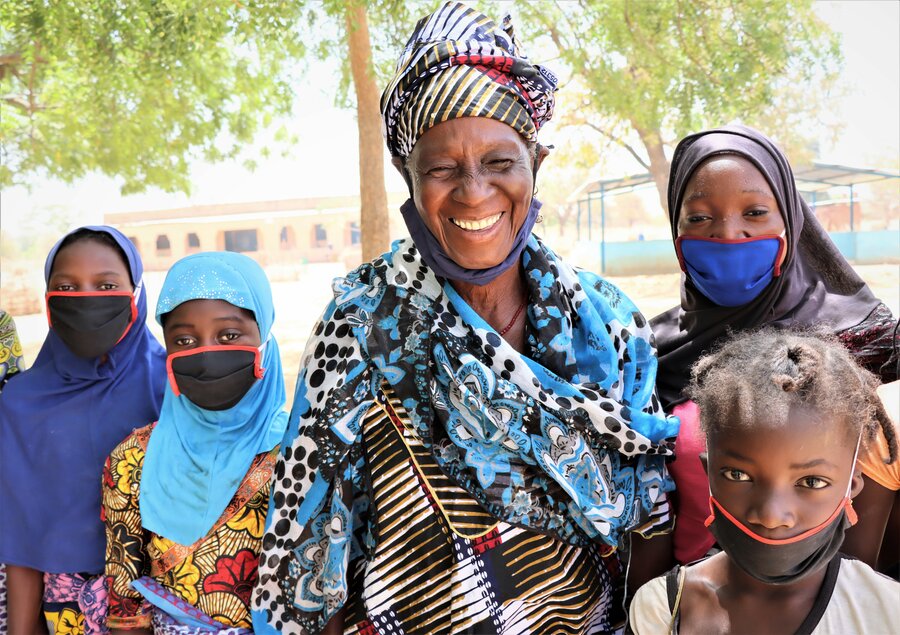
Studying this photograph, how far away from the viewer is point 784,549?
1.85 m

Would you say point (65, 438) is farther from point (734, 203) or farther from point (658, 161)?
point (658, 161)

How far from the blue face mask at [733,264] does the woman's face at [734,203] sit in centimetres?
3

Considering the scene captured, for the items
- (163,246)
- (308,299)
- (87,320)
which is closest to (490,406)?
(87,320)

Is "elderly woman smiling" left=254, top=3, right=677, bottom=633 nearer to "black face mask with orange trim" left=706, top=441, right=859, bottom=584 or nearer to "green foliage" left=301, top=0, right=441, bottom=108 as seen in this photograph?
"black face mask with orange trim" left=706, top=441, right=859, bottom=584

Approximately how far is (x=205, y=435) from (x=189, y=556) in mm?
411

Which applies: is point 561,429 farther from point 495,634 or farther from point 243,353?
point 243,353

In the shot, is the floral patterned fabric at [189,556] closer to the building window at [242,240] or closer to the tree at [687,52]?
the tree at [687,52]

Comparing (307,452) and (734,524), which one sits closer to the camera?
(734,524)

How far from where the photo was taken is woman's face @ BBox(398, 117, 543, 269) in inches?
86.0

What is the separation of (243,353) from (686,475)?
1.51 metres

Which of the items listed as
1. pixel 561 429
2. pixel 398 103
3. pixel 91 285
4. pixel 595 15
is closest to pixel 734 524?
pixel 561 429

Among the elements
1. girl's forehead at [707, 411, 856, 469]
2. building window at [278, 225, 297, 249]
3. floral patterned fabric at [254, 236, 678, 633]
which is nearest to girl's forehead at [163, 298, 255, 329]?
floral patterned fabric at [254, 236, 678, 633]

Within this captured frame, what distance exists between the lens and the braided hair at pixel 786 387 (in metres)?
1.90

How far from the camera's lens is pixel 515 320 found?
8.00 ft
